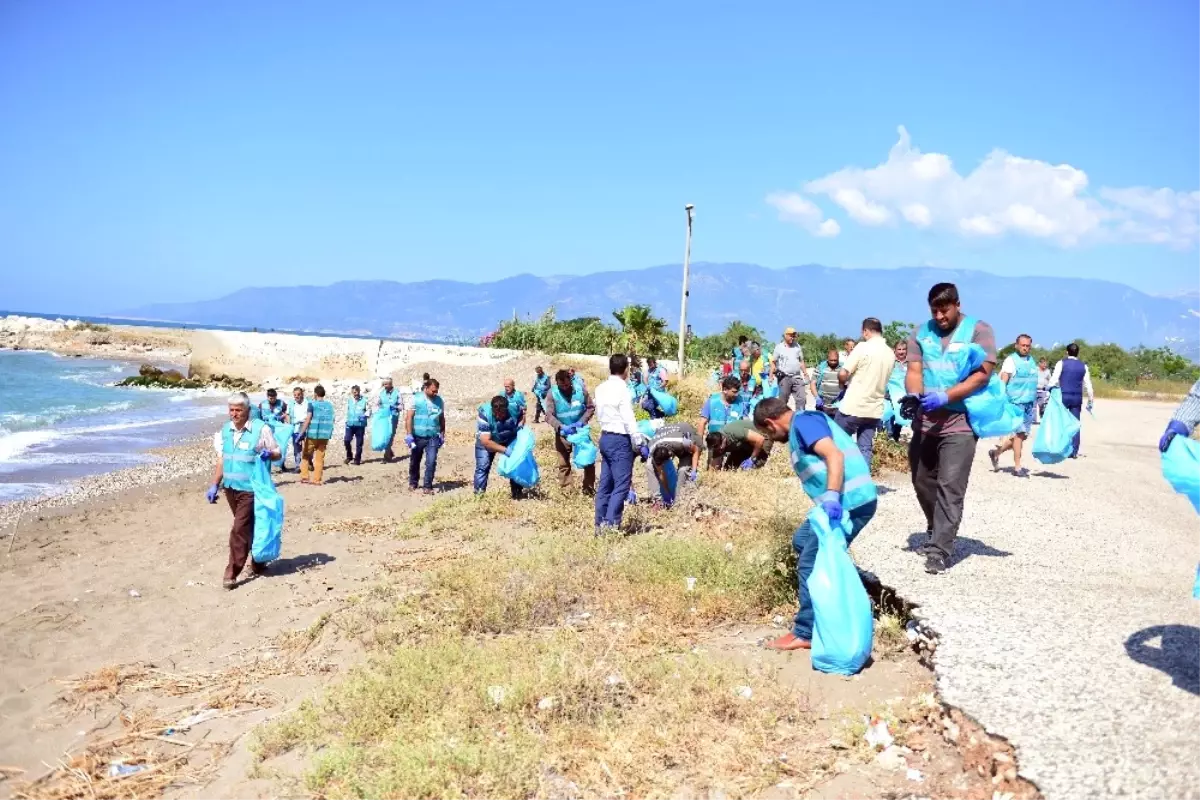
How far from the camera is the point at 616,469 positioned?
778 cm

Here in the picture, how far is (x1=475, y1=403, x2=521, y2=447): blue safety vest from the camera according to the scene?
10.1 metres

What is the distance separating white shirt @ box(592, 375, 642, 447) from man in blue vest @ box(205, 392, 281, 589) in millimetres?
2913

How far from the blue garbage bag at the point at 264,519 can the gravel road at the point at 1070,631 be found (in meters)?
5.00

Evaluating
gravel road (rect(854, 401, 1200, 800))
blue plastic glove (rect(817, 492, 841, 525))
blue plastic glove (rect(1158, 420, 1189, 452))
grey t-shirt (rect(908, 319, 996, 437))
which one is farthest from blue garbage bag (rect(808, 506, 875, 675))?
blue plastic glove (rect(1158, 420, 1189, 452))

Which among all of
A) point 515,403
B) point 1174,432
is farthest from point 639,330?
point 1174,432

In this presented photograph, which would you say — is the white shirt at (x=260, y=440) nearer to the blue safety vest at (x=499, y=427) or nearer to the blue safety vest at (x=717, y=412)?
the blue safety vest at (x=499, y=427)

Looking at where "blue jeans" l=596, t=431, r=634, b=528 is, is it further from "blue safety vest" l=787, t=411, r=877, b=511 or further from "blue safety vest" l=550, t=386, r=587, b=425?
"blue safety vest" l=787, t=411, r=877, b=511

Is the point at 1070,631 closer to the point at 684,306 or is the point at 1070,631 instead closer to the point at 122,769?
the point at 122,769

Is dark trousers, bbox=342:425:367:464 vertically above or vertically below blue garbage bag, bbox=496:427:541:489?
below

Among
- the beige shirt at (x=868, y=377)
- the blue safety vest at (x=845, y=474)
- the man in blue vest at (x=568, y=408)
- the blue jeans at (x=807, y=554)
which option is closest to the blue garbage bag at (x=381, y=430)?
the man in blue vest at (x=568, y=408)

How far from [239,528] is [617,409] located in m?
3.53

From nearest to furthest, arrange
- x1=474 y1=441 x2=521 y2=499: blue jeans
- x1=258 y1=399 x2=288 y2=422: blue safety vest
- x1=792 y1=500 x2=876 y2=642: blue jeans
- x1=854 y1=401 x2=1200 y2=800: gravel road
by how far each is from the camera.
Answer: x1=854 y1=401 x2=1200 y2=800: gravel road < x1=792 y1=500 x2=876 y2=642: blue jeans < x1=474 y1=441 x2=521 y2=499: blue jeans < x1=258 y1=399 x2=288 y2=422: blue safety vest

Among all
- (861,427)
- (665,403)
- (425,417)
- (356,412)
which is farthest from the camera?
(356,412)

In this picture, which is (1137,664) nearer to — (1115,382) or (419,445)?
(419,445)
